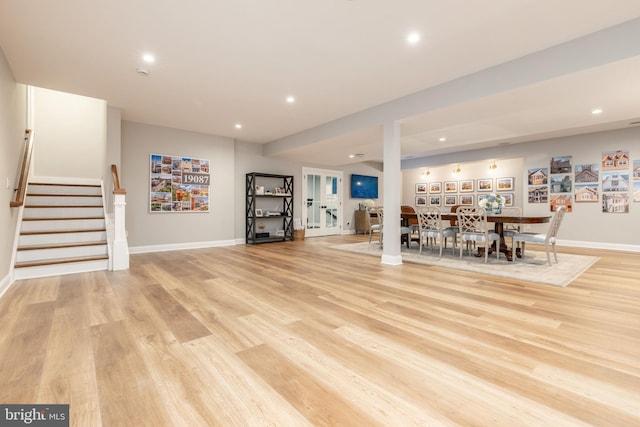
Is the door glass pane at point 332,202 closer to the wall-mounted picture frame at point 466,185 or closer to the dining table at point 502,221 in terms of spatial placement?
the dining table at point 502,221

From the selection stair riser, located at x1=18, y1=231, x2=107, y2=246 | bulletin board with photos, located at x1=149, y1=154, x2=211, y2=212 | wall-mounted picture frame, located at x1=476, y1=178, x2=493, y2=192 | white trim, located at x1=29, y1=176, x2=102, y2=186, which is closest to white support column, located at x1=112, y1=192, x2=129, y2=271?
stair riser, located at x1=18, y1=231, x2=107, y2=246

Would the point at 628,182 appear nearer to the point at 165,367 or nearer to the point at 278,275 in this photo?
the point at 278,275

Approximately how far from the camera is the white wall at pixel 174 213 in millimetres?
5914

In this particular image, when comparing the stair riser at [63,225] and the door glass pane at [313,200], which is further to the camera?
the door glass pane at [313,200]

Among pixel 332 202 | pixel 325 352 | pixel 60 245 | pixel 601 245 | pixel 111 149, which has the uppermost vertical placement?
pixel 111 149

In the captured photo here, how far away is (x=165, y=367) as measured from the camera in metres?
1.68

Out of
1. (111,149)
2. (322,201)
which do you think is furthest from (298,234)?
(111,149)

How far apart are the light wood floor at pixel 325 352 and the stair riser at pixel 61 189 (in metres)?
2.55

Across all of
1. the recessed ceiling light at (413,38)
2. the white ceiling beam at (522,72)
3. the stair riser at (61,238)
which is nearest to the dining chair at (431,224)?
the white ceiling beam at (522,72)

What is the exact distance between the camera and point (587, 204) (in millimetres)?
6656

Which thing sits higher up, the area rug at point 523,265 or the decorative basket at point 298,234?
the decorative basket at point 298,234

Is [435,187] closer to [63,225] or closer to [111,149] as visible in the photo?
[111,149]

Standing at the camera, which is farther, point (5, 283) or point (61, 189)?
point (61, 189)

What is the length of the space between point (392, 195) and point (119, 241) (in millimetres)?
4278
